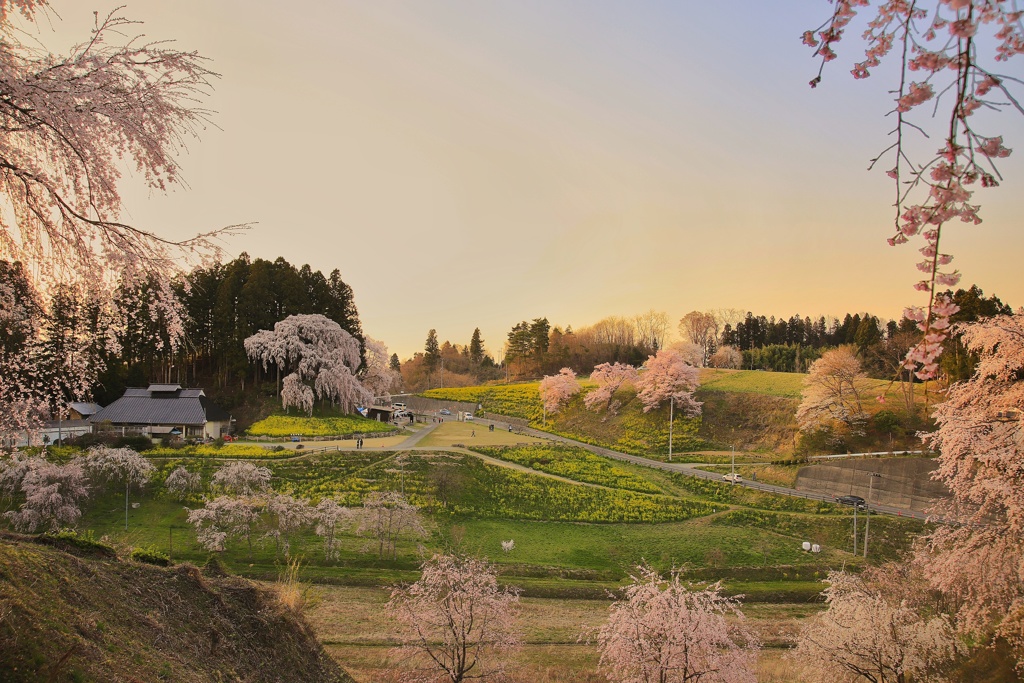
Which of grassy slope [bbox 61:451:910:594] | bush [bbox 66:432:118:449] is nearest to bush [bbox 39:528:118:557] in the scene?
grassy slope [bbox 61:451:910:594]

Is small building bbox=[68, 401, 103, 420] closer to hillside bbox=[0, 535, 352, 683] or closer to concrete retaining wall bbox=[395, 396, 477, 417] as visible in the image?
concrete retaining wall bbox=[395, 396, 477, 417]

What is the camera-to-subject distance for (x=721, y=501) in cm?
2823

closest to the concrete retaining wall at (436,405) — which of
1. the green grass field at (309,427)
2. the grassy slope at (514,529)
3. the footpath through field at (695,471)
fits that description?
the footpath through field at (695,471)

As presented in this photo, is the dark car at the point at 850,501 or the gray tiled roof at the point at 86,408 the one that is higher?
the gray tiled roof at the point at 86,408

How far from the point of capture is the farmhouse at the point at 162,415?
30.7 meters

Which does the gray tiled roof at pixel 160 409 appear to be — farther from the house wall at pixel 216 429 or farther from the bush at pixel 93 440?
the bush at pixel 93 440

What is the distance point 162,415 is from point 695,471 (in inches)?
1237

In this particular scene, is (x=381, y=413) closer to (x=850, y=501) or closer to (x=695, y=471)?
(x=695, y=471)

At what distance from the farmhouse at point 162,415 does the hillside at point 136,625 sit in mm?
24568

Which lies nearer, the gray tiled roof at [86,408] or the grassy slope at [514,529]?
the grassy slope at [514,529]

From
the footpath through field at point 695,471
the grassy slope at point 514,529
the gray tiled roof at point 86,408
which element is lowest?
the grassy slope at point 514,529

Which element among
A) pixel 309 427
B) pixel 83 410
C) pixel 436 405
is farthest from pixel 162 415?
pixel 436 405

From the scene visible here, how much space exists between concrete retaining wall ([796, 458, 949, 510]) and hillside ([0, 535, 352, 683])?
2761 centimetres

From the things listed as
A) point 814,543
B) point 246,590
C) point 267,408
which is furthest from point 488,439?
point 246,590
